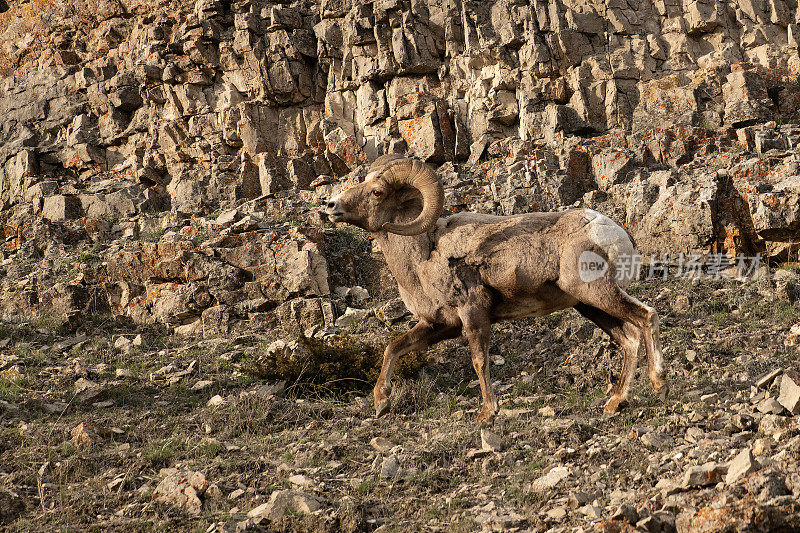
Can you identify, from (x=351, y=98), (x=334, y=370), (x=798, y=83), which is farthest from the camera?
(x=351, y=98)

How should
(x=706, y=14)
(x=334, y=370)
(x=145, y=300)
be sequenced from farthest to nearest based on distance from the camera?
(x=706, y=14)
(x=145, y=300)
(x=334, y=370)

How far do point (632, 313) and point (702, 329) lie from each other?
2466mm

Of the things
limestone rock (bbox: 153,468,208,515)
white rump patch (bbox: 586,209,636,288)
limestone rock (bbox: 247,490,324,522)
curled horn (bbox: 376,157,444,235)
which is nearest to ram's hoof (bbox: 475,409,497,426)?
white rump patch (bbox: 586,209,636,288)

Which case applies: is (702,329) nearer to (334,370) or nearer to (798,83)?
(334,370)

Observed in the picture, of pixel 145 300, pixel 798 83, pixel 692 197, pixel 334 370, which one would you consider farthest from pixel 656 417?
pixel 798 83

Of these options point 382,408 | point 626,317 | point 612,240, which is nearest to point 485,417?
point 382,408

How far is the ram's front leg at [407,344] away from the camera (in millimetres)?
7961

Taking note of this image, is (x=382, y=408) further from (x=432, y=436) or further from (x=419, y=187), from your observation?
(x=419, y=187)

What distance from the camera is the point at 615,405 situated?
7055 millimetres

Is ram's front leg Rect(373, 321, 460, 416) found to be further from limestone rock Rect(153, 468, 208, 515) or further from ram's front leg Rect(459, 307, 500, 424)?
limestone rock Rect(153, 468, 208, 515)

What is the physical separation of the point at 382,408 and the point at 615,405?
7.49 feet

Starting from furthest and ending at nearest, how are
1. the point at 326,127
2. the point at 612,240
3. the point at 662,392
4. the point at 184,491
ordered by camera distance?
the point at 326,127
the point at 612,240
the point at 662,392
the point at 184,491

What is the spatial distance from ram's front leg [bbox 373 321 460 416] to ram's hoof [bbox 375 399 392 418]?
5cm

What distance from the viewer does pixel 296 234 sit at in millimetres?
13625
